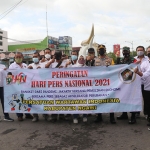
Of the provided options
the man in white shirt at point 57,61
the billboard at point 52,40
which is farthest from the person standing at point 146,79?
the billboard at point 52,40

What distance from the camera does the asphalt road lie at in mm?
4070

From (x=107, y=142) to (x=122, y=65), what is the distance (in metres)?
1.92

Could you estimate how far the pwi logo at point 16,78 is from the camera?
588 centimetres

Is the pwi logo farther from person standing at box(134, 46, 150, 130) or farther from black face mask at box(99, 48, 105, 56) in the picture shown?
person standing at box(134, 46, 150, 130)

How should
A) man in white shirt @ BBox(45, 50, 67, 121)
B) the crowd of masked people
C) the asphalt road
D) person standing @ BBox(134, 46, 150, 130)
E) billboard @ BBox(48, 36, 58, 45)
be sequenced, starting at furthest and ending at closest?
billboard @ BBox(48, 36, 58, 45) → man in white shirt @ BBox(45, 50, 67, 121) → the crowd of masked people → person standing @ BBox(134, 46, 150, 130) → the asphalt road

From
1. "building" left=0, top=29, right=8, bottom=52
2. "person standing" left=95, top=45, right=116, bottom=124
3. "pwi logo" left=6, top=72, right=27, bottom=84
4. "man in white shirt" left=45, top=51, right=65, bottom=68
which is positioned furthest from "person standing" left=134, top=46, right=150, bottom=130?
"building" left=0, top=29, right=8, bottom=52

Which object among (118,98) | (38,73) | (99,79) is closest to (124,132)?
(118,98)

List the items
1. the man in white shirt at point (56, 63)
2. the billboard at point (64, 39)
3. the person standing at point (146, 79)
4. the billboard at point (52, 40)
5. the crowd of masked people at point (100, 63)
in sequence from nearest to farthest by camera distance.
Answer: the person standing at point (146, 79)
the crowd of masked people at point (100, 63)
the man in white shirt at point (56, 63)
the billboard at point (52, 40)
the billboard at point (64, 39)

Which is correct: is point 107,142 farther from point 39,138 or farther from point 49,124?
point 49,124

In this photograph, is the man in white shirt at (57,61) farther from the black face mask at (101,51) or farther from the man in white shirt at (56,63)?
the black face mask at (101,51)

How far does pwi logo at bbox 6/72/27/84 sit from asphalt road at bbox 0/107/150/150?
1.04 m

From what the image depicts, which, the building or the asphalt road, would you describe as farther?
the building

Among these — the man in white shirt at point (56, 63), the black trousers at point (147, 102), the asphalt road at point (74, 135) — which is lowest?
the asphalt road at point (74, 135)

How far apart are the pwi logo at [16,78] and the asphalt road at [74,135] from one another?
41.1 inches
